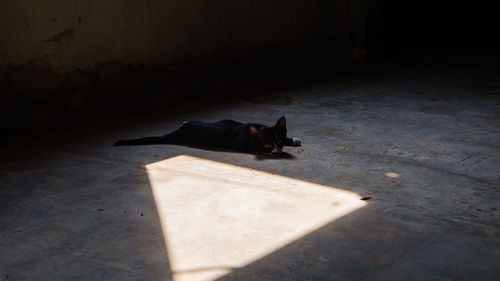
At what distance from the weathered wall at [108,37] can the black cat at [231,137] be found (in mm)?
1309

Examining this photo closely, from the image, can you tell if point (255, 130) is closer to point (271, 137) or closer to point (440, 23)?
point (271, 137)

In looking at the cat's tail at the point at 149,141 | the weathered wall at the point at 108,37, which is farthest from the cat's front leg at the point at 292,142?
the weathered wall at the point at 108,37

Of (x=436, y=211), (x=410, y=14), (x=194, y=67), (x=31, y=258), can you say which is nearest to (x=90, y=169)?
(x=31, y=258)

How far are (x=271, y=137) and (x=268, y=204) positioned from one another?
1.20m

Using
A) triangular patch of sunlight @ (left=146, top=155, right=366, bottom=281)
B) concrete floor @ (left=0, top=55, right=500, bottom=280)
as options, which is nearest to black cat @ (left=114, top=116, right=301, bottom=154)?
concrete floor @ (left=0, top=55, right=500, bottom=280)

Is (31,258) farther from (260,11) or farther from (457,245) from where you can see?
(260,11)

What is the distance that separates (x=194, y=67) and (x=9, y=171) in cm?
347

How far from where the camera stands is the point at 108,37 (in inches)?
270

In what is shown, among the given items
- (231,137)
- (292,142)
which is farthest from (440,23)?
(231,137)

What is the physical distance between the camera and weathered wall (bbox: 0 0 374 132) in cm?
609

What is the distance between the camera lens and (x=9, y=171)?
497cm

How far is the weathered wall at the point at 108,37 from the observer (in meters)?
6.09

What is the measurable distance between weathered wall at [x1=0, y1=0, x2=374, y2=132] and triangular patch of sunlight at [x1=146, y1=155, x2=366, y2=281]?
2034mm

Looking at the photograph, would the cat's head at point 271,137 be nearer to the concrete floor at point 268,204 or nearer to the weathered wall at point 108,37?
the concrete floor at point 268,204
